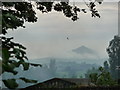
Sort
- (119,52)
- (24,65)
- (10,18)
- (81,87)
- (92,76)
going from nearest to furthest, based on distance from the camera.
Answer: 1. (24,65)
2. (10,18)
3. (81,87)
4. (92,76)
5. (119,52)

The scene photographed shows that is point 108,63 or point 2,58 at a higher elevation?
point 108,63

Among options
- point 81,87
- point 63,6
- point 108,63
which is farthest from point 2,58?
point 108,63

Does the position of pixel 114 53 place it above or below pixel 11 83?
above

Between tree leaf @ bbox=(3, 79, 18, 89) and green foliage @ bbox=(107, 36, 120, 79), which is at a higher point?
green foliage @ bbox=(107, 36, 120, 79)

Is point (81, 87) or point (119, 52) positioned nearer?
point (81, 87)

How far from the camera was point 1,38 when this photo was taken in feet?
4.97

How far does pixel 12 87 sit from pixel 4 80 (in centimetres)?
7

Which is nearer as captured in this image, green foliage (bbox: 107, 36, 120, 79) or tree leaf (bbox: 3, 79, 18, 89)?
tree leaf (bbox: 3, 79, 18, 89)

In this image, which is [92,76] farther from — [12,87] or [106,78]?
[12,87]

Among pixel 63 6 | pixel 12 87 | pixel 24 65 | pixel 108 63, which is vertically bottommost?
pixel 12 87

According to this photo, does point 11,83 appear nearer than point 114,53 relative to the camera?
Yes

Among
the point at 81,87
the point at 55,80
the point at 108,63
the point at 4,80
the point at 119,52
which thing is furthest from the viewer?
the point at 108,63

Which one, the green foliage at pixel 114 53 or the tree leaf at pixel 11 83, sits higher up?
the green foliage at pixel 114 53

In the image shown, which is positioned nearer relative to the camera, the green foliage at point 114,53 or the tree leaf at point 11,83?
the tree leaf at point 11,83
